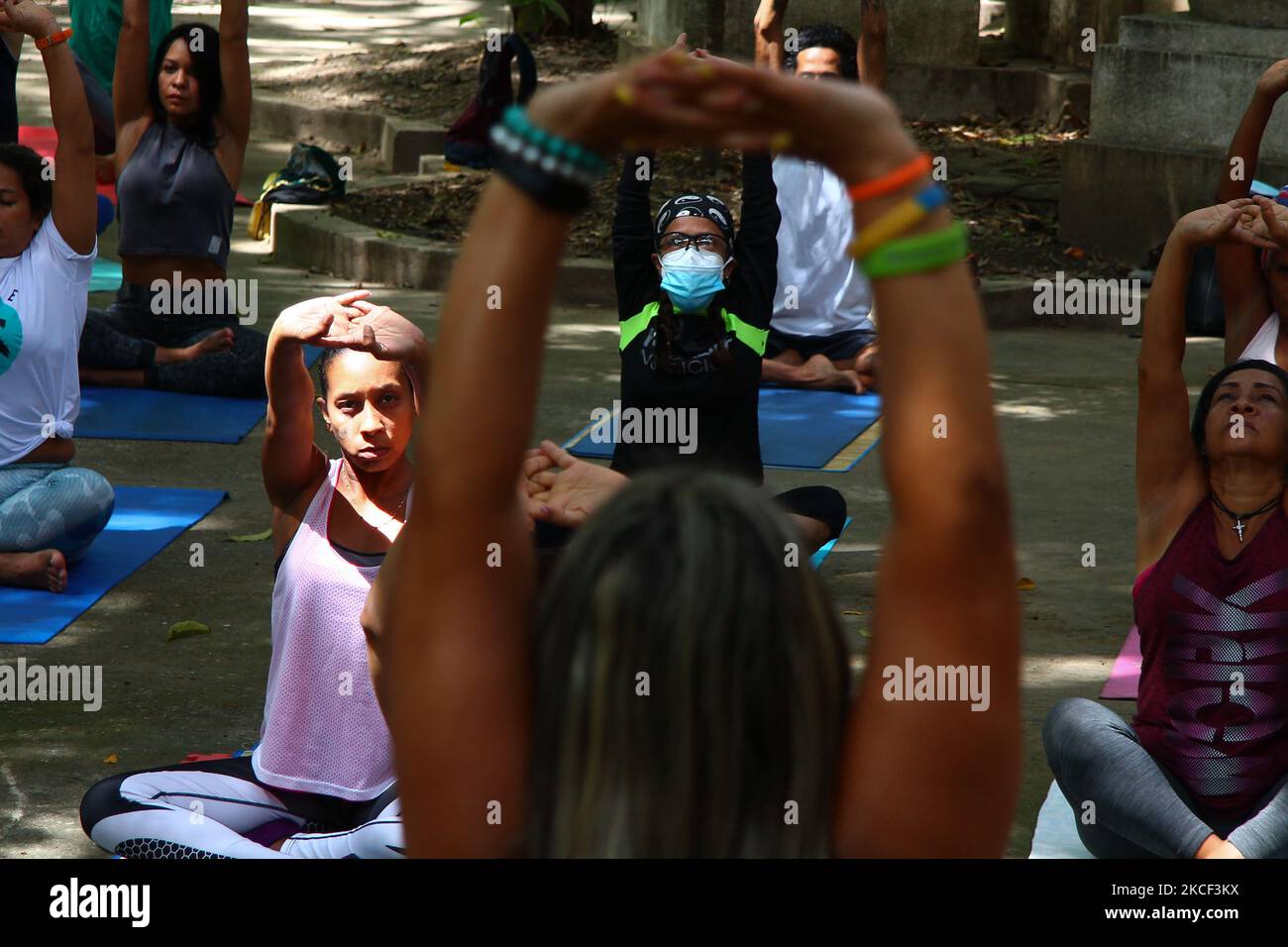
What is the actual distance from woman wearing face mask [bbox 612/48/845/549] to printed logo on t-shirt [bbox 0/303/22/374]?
78.8 inches

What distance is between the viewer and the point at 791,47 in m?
8.28

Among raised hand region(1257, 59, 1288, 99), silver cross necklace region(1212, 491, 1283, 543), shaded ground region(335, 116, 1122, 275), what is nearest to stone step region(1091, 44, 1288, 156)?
shaded ground region(335, 116, 1122, 275)

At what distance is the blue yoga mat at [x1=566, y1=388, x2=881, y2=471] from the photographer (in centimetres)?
725

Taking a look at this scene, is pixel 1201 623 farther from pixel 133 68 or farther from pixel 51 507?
pixel 133 68

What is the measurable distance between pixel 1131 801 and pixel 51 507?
3.71m

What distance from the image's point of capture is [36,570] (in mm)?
5645

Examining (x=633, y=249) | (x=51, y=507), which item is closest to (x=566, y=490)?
(x=633, y=249)

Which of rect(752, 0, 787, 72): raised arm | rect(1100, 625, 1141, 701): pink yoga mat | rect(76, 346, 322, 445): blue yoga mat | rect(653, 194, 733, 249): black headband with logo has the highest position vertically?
rect(752, 0, 787, 72): raised arm

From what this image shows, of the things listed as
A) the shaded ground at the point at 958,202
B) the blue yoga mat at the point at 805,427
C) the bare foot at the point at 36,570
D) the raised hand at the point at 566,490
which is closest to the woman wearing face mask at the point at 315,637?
the raised hand at the point at 566,490

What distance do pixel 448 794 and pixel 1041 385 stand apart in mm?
7279

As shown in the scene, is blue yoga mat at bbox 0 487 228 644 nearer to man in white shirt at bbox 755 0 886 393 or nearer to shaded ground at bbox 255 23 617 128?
man in white shirt at bbox 755 0 886 393

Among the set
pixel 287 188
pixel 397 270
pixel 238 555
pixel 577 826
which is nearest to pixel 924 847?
pixel 577 826

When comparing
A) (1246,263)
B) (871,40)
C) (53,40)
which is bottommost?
(1246,263)

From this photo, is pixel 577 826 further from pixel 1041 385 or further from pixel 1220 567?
pixel 1041 385
